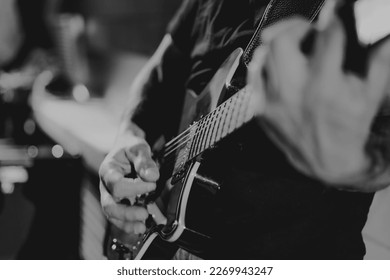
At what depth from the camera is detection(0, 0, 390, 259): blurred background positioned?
212 cm

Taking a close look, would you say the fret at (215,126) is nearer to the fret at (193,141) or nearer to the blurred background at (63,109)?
the fret at (193,141)

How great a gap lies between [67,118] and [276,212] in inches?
94.6

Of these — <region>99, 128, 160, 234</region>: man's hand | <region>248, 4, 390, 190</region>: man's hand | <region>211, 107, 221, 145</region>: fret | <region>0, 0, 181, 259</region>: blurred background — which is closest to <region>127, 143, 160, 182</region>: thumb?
<region>99, 128, 160, 234</region>: man's hand

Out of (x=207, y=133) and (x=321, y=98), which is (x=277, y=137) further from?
(x=207, y=133)

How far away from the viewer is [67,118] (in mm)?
2916

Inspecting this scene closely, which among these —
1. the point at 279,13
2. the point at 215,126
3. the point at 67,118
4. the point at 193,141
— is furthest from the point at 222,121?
the point at 67,118

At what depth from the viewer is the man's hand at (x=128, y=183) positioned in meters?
0.94

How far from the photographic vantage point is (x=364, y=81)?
1.40ft

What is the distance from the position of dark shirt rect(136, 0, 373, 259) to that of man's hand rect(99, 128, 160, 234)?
0.19 metres

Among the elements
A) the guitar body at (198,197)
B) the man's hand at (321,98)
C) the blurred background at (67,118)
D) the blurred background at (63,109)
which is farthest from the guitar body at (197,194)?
the blurred background at (63,109)

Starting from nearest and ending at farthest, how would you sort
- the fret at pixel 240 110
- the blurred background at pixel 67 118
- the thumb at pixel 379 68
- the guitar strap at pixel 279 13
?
the thumb at pixel 379 68 → the fret at pixel 240 110 → the guitar strap at pixel 279 13 → the blurred background at pixel 67 118

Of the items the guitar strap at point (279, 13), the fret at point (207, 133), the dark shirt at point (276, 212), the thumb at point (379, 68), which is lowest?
the dark shirt at point (276, 212)

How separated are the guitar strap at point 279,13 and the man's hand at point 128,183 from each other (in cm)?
35
